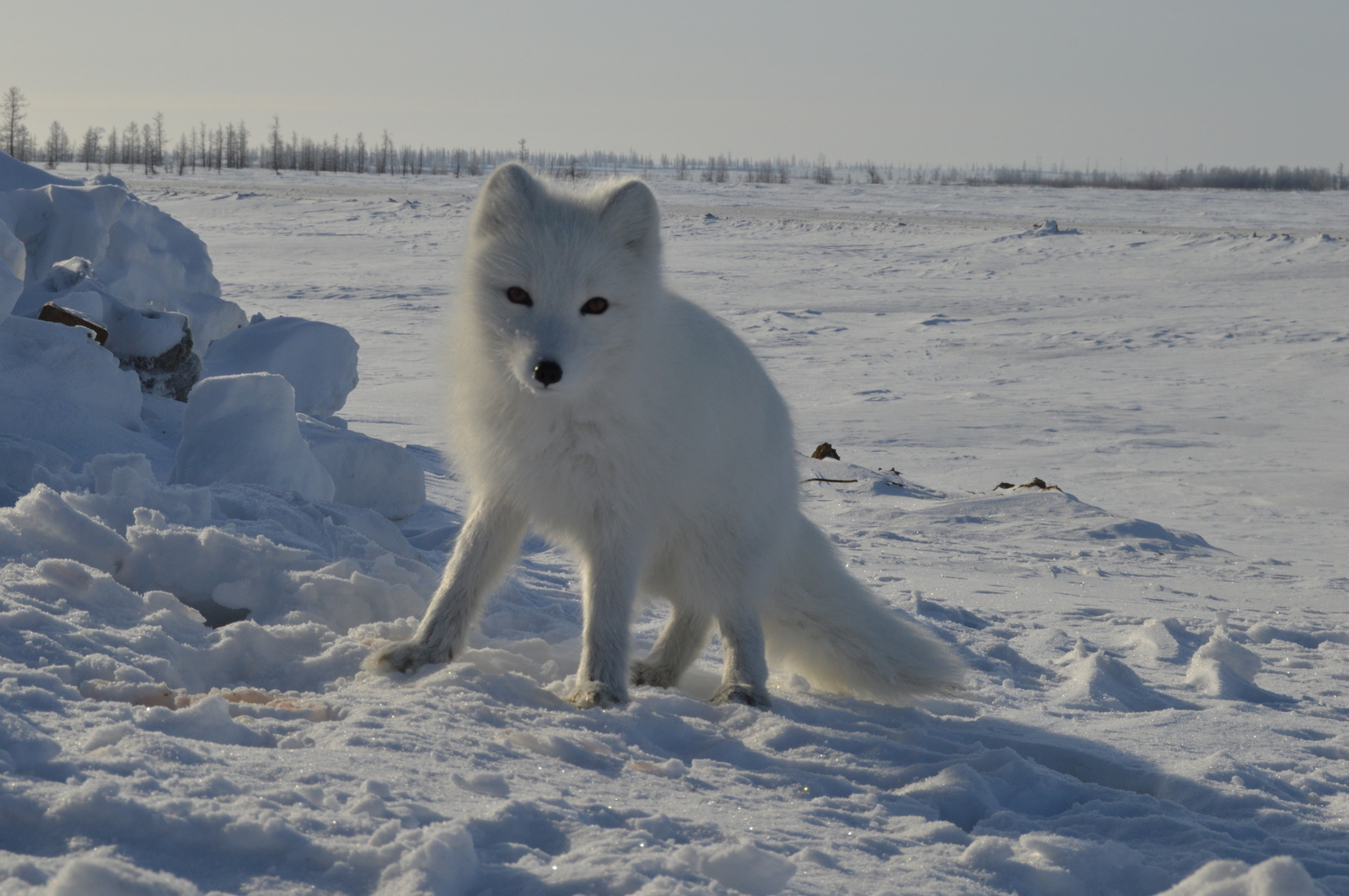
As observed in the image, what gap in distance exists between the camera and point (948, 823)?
2.21 metres

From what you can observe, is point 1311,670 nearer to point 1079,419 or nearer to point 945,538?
point 945,538

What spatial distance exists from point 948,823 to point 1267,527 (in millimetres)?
6024

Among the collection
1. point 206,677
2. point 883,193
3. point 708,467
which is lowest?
point 206,677

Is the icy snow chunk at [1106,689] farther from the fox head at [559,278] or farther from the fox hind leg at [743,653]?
the fox head at [559,278]

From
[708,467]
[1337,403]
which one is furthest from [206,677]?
[1337,403]

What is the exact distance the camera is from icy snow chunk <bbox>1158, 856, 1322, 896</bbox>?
1.78 meters

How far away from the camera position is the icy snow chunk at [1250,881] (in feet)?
5.85

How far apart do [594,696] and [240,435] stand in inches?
96.7

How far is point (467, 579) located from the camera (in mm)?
3148

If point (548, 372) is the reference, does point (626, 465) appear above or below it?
below

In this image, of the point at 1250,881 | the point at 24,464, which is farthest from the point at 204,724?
the point at 24,464

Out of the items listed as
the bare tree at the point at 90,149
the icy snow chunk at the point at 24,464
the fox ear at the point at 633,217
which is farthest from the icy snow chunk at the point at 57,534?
the bare tree at the point at 90,149

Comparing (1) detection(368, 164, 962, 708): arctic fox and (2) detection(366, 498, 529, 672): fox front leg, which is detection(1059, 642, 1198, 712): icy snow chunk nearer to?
(1) detection(368, 164, 962, 708): arctic fox

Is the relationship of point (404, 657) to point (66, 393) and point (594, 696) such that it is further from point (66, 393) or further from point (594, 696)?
point (66, 393)
